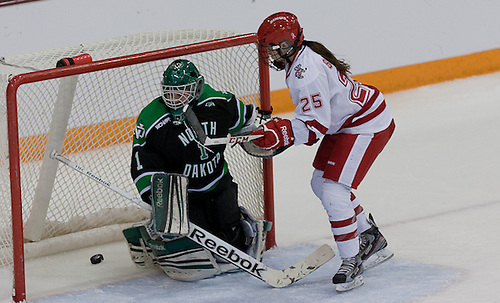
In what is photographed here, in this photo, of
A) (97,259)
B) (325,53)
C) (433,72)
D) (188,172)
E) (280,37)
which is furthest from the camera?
(433,72)

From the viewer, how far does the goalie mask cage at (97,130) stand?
3316 mm

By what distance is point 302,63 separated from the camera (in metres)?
2.85

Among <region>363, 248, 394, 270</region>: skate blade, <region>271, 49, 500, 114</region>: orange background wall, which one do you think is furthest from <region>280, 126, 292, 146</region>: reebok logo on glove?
<region>271, 49, 500, 114</region>: orange background wall

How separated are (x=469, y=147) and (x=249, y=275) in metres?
1.76

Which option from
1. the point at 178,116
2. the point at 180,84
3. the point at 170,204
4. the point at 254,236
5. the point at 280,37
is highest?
the point at 280,37

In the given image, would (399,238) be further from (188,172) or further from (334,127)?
(188,172)

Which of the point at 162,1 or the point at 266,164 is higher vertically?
the point at 162,1

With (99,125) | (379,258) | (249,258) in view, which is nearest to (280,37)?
(249,258)

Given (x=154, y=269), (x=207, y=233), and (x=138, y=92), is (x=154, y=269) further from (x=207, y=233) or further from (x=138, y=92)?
(x=138, y=92)

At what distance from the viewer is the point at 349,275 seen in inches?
119

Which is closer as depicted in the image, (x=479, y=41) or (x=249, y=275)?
(x=249, y=275)

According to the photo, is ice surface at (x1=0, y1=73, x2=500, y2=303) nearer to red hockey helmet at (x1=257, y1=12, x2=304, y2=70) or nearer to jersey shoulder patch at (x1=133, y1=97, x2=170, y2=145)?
jersey shoulder patch at (x1=133, y1=97, x2=170, y2=145)

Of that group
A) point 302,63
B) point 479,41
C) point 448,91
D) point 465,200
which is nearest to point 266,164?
point 302,63

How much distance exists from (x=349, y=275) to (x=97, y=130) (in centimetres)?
115
